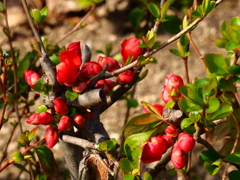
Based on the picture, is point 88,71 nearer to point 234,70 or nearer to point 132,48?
point 132,48

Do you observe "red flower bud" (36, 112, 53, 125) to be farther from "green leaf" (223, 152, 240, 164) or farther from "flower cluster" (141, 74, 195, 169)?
"green leaf" (223, 152, 240, 164)

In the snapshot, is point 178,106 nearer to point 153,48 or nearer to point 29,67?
point 153,48

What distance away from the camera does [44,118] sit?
735mm

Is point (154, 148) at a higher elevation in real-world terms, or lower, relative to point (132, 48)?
lower

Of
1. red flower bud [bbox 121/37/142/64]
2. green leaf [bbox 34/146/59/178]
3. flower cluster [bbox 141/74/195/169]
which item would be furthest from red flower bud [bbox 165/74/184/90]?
green leaf [bbox 34/146/59/178]

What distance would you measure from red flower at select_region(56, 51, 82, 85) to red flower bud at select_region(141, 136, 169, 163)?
0.21 metres

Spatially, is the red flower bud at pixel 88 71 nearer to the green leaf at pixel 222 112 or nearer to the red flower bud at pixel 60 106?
the red flower bud at pixel 60 106

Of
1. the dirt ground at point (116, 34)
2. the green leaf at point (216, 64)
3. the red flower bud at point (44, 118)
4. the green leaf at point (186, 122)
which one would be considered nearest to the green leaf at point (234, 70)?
the green leaf at point (216, 64)

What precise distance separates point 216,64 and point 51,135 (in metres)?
0.39

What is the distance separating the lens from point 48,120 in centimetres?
74

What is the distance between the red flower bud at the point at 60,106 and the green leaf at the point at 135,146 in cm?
15

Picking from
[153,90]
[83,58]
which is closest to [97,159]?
[83,58]

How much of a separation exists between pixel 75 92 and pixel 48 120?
8 cm

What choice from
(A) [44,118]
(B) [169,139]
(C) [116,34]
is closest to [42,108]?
(A) [44,118]
